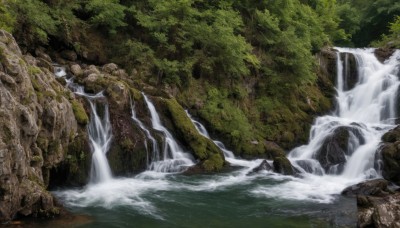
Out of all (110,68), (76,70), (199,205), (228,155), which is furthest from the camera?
(228,155)

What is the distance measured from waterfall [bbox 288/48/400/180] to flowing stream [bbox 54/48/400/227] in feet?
0.14

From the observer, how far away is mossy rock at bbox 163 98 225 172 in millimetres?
15602

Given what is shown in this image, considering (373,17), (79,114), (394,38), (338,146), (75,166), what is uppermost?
(373,17)

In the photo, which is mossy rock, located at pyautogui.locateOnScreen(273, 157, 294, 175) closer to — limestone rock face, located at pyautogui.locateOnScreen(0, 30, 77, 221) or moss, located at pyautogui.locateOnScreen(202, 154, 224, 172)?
moss, located at pyautogui.locateOnScreen(202, 154, 224, 172)

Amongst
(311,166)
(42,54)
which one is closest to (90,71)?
(42,54)

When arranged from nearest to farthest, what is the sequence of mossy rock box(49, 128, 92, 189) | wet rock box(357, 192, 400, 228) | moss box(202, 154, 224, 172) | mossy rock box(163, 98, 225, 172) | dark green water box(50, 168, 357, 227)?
wet rock box(357, 192, 400, 228), dark green water box(50, 168, 357, 227), mossy rock box(49, 128, 92, 189), moss box(202, 154, 224, 172), mossy rock box(163, 98, 225, 172)

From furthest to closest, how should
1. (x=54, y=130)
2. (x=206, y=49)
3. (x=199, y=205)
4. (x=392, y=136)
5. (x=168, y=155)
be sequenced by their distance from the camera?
(x=206, y=49)
(x=392, y=136)
(x=168, y=155)
(x=199, y=205)
(x=54, y=130)

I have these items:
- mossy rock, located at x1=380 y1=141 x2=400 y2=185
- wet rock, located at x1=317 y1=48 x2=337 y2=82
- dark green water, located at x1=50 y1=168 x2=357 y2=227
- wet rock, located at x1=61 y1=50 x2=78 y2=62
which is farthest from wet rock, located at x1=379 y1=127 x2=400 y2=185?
wet rock, located at x1=61 y1=50 x2=78 y2=62

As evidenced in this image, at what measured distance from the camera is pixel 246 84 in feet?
68.4

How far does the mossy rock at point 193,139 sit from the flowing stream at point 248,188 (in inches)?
17.4

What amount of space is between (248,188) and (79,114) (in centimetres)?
582

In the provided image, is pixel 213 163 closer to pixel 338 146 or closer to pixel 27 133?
pixel 338 146

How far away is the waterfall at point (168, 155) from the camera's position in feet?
47.9

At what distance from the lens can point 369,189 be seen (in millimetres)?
12328
